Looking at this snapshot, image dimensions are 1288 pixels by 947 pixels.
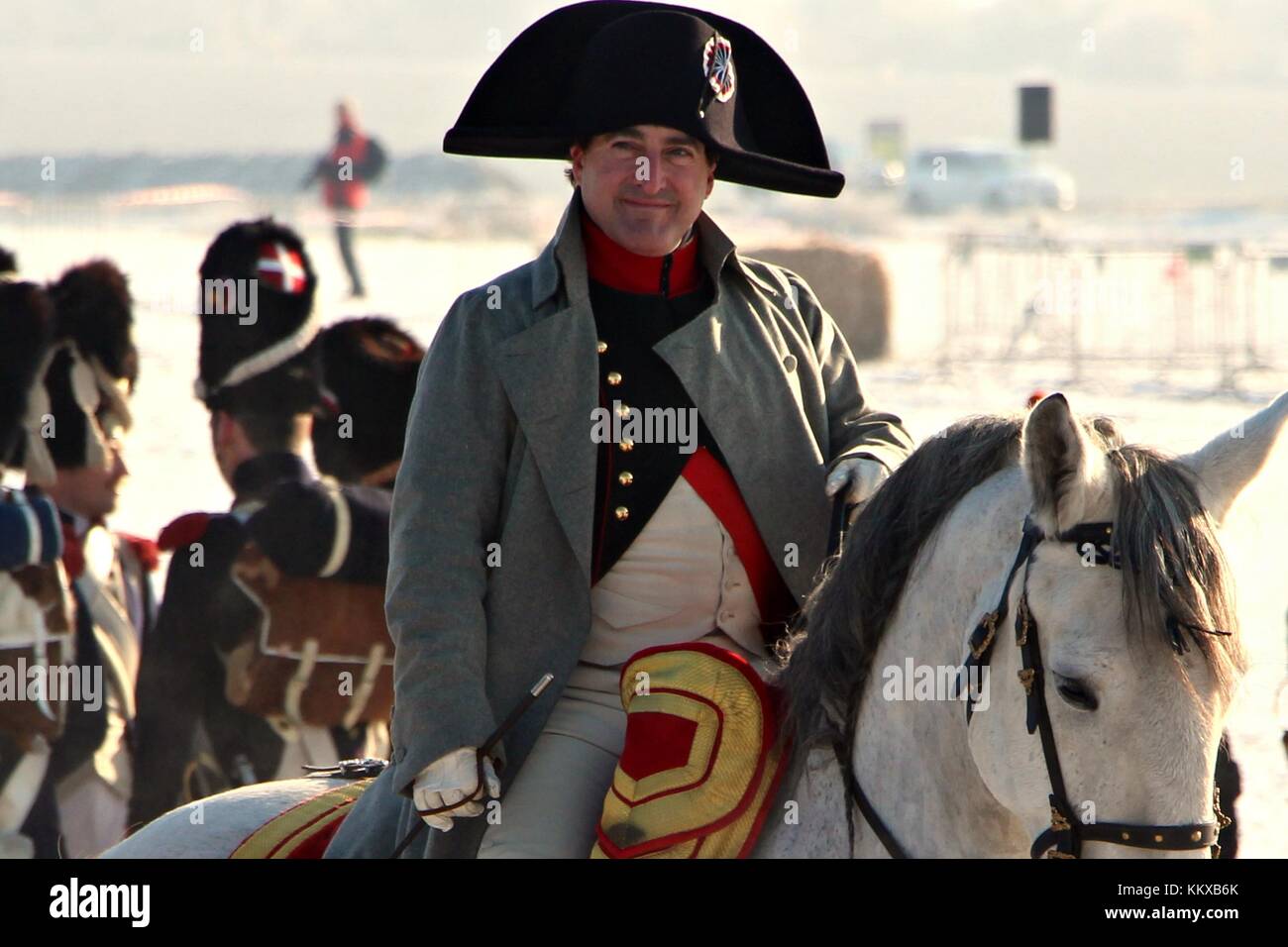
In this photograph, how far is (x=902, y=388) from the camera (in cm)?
1675

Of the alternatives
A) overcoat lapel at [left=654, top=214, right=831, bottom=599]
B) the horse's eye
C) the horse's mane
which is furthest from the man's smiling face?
the horse's eye

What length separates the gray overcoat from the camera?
320 centimetres

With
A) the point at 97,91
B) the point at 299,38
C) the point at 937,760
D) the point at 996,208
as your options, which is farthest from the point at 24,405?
the point at 299,38

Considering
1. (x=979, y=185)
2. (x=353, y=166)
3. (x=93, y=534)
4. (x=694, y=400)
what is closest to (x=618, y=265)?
(x=694, y=400)

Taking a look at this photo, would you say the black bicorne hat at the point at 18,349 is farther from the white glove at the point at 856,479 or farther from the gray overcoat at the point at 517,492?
the white glove at the point at 856,479

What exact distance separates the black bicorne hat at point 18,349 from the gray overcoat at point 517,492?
3.17 metres

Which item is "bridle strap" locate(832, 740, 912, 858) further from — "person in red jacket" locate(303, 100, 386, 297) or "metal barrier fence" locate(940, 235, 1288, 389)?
"person in red jacket" locate(303, 100, 386, 297)

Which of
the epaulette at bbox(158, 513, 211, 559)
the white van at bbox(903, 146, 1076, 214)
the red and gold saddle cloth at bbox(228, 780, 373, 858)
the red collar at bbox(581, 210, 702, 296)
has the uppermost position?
the white van at bbox(903, 146, 1076, 214)

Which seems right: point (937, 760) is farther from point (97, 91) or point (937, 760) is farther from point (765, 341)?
point (97, 91)

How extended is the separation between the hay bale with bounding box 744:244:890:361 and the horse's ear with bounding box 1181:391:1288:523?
15723 mm

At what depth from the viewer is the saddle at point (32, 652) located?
539 cm

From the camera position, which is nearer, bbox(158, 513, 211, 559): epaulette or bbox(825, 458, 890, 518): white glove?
bbox(825, 458, 890, 518): white glove

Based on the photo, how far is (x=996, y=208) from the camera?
39.4m
